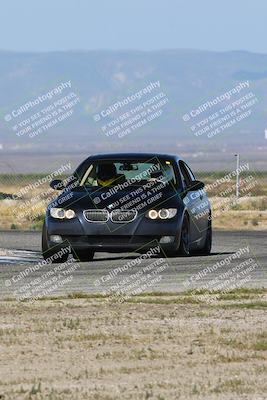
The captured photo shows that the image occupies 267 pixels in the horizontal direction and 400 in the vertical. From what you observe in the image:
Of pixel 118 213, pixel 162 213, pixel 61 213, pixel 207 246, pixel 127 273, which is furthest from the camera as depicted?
pixel 207 246

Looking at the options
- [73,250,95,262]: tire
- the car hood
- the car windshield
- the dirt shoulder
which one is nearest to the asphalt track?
[73,250,95,262]: tire

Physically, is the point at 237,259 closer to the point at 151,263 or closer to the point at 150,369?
the point at 151,263

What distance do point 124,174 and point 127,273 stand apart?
2.55 m

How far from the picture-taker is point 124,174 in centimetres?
2330

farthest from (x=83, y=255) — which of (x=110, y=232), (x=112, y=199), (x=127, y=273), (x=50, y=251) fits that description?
(x=127, y=273)

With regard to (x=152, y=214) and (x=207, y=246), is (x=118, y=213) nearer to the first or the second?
(x=152, y=214)

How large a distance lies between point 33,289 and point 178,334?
5087 mm

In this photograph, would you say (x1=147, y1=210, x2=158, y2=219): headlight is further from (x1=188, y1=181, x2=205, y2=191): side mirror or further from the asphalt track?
(x1=188, y1=181, x2=205, y2=191): side mirror

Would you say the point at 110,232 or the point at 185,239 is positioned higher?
the point at 110,232

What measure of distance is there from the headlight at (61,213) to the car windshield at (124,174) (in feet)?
2.66

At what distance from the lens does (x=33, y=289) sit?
18906 millimetres

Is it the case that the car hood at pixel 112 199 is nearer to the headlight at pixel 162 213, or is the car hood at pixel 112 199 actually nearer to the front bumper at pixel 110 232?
the headlight at pixel 162 213

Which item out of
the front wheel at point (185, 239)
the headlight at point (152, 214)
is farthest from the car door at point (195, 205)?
the headlight at point (152, 214)

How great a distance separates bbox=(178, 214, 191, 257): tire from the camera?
76.7 ft
